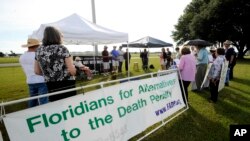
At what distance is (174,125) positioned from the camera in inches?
249

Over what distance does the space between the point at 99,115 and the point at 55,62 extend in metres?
1.07

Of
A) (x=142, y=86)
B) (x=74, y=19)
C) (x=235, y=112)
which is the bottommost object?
(x=235, y=112)

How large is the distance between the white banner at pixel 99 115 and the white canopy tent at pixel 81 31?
535cm

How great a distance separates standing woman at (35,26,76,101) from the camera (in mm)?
4199

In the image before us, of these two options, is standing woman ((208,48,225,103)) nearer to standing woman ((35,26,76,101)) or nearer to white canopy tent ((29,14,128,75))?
white canopy tent ((29,14,128,75))

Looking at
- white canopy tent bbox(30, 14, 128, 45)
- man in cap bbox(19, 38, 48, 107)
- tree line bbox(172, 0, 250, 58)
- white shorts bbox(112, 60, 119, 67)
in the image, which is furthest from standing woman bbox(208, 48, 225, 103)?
tree line bbox(172, 0, 250, 58)

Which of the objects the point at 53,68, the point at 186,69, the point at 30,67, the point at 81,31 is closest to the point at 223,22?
the point at 81,31

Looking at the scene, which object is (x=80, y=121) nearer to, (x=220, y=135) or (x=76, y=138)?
(x=76, y=138)

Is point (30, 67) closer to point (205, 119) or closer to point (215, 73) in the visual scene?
point (205, 119)

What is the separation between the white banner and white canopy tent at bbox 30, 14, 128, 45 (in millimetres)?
5347

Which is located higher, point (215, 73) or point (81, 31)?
point (81, 31)

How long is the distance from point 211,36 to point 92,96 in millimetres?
39378

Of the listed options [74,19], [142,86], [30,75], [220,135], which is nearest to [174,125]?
[220,135]

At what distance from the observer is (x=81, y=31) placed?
1099 centimetres
